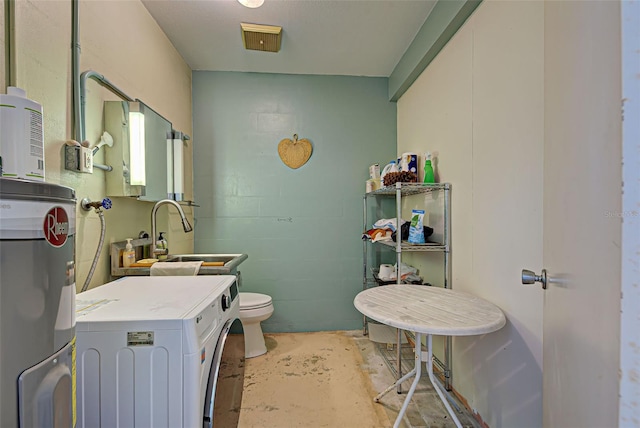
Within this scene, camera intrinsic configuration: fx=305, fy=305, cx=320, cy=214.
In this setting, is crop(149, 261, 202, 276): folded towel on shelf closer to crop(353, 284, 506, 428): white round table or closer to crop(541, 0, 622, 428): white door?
crop(353, 284, 506, 428): white round table

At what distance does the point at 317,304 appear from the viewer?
2.92m

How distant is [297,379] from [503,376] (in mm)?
1262

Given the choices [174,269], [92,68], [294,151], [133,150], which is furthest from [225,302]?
[294,151]

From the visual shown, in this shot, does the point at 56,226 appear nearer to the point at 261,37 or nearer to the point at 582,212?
the point at 582,212

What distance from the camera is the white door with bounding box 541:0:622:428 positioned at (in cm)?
50

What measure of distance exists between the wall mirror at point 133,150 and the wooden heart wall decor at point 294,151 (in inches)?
44.4

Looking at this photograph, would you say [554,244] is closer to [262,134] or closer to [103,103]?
[103,103]

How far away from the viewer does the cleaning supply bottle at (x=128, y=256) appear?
165 centimetres

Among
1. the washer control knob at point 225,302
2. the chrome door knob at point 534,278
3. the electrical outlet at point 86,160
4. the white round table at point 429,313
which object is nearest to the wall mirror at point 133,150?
the electrical outlet at point 86,160

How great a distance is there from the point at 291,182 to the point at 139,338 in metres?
2.13

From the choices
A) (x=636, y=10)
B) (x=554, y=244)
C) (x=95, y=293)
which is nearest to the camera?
(x=636, y=10)

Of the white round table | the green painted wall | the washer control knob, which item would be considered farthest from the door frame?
the green painted wall

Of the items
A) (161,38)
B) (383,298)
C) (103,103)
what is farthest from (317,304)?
(161,38)

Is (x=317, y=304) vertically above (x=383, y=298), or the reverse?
(x=383, y=298)
